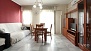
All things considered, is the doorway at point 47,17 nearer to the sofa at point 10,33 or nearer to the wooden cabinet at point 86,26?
the sofa at point 10,33

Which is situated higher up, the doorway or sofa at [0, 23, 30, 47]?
the doorway

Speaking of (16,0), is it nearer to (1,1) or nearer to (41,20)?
(1,1)

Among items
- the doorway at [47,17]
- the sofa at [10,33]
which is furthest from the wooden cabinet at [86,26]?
the doorway at [47,17]

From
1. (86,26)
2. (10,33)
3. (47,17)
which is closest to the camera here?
(86,26)

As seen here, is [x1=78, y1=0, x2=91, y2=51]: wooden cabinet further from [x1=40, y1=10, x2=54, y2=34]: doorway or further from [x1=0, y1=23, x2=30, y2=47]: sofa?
[x1=40, y1=10, x2=54, y2=34]: doorway

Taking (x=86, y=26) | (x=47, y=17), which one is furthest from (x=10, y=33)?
(x=47, y=17)

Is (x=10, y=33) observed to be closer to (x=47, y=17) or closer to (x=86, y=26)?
(x=86, y=26)

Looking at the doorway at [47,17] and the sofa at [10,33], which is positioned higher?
the doorway at [47,17]

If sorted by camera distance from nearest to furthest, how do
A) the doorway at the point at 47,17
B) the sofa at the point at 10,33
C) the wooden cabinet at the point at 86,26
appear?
the wooden cabinet at the point at 86,26 < the sofa at the point at 10,33 < the doorway at the point at 47,17

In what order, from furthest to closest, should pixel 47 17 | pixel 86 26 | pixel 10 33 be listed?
pixel 47 17
pixel 10 33
pixel 86 26

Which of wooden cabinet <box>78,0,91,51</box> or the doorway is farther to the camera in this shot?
the doorway

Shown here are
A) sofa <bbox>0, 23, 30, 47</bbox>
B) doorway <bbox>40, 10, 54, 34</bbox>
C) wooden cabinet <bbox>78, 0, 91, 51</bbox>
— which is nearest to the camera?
wooden cabinet <bbox>78, 0, 91, 51</bbox>

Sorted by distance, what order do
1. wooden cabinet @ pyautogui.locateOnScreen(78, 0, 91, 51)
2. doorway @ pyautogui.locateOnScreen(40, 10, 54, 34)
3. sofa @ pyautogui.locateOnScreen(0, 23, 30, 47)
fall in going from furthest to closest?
doorway @ pyautogui.locateOnScreen(40, 10, 54, 34)
sofa @ pyautogui.locateOnScreen(0, 23, 30, 47)
wooden cabinet @ pyautogui.locateOnScreen(78, 0, 91, 51)

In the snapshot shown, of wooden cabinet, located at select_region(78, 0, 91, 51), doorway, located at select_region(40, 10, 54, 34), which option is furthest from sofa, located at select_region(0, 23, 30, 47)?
doorway, located at select_region(40, 10, 54, 34)
